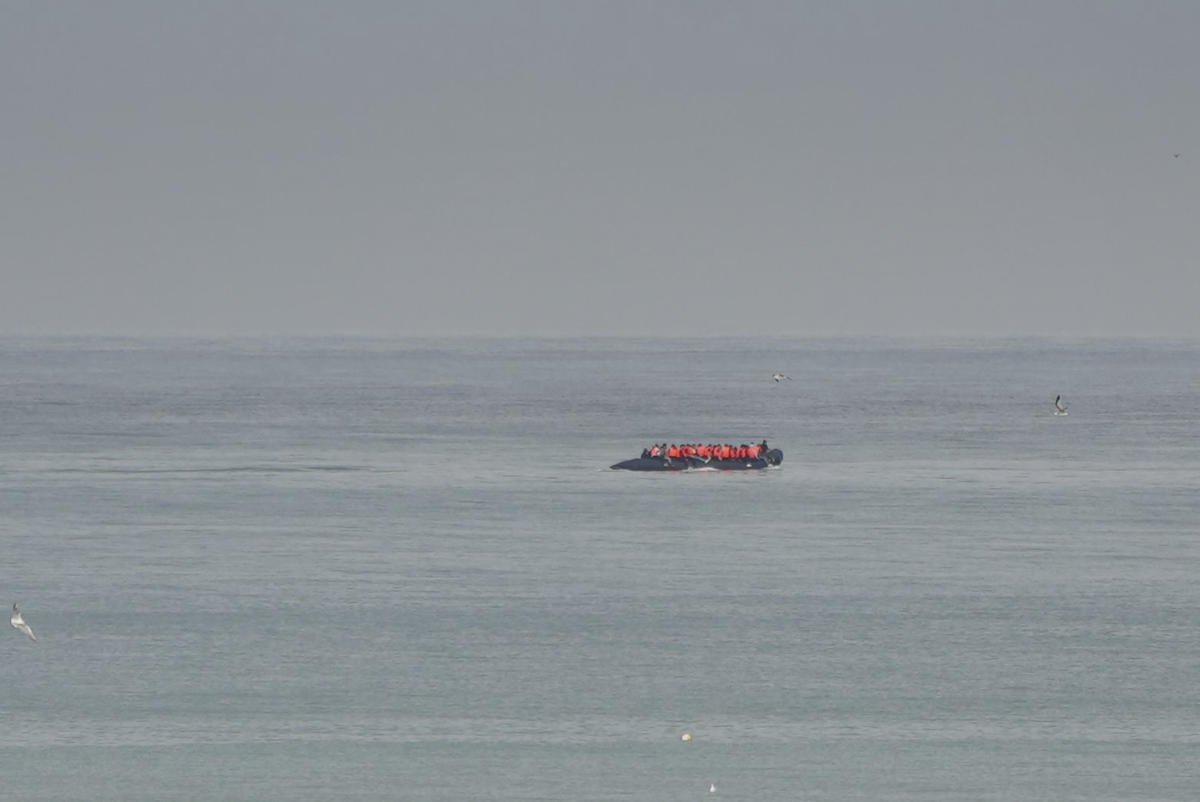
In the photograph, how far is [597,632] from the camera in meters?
53.0

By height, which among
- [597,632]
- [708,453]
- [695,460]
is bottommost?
[597,632]

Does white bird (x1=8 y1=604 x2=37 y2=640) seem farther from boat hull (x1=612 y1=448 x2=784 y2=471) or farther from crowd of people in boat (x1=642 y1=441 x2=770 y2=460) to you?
crowd of people in boat (x1=642 y1=441 x2=770 y2=460)

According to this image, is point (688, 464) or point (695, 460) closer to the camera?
point (695, 460)

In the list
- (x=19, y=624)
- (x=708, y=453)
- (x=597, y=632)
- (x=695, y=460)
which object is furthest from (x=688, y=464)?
(x=19, y=624)

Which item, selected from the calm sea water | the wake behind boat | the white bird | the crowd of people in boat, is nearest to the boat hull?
the wake behind boat

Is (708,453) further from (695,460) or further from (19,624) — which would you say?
(19,624)

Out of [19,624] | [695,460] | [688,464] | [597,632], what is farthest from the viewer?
[688,464]

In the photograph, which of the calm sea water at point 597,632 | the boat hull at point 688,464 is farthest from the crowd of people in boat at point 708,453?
the calm sea water at point 597,632

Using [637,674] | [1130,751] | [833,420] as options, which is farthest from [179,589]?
[833,420]

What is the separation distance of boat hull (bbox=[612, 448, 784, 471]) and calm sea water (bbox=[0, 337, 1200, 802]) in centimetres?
171

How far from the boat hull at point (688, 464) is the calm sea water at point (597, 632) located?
A: 1.71 m

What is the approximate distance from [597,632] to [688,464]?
4810 cm

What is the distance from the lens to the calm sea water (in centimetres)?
4034

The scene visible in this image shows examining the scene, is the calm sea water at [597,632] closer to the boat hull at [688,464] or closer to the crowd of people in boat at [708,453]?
the boat hull at [688,464]
